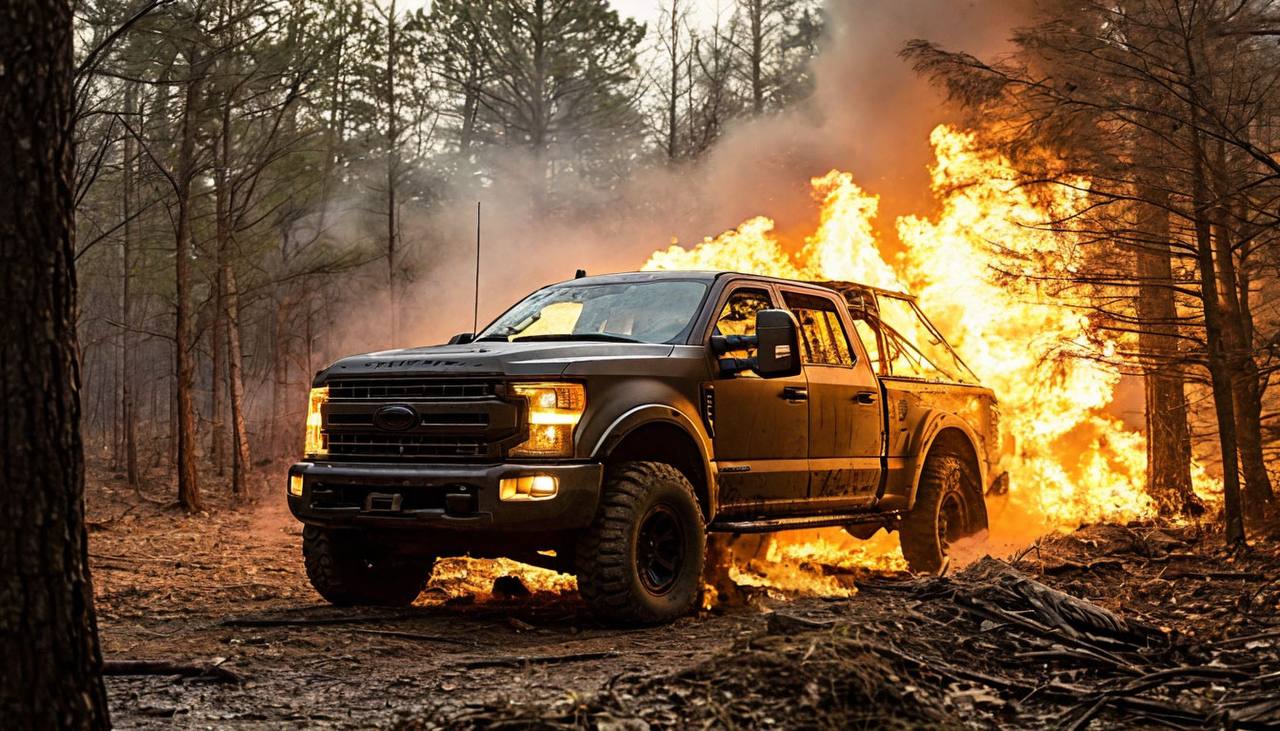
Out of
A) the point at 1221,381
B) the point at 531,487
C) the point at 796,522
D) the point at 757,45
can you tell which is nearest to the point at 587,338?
the point at 531,487

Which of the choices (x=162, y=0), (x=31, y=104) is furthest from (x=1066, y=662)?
(x=162, y=0)

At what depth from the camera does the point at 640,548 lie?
639cm

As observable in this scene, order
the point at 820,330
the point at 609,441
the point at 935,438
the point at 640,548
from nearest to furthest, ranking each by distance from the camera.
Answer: the point at 609,441
the point at 640,548
the point at 820,330
the point at 935,438

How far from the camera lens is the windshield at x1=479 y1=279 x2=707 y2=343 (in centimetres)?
714

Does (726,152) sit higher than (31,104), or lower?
higher

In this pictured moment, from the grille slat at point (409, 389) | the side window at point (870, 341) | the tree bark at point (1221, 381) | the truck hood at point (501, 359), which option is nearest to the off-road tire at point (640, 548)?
the truck hood at point (501, 359)

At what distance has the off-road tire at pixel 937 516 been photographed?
895cm

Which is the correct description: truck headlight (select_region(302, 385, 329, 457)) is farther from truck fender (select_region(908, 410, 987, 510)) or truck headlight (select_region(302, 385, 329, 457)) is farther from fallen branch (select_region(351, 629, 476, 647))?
truck fender (select_region(908, 410, 987, 510))

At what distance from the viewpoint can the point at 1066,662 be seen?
17.2 feet

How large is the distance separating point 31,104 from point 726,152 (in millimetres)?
22907

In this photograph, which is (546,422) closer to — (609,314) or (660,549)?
(660,549)

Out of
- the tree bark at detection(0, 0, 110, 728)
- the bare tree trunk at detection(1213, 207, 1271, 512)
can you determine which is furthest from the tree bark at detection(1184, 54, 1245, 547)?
the tree bark at detection(0, 0, 110, 728)

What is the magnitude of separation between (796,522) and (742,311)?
1.53m

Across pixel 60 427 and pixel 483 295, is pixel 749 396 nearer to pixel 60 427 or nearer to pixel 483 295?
pixel 60 427
